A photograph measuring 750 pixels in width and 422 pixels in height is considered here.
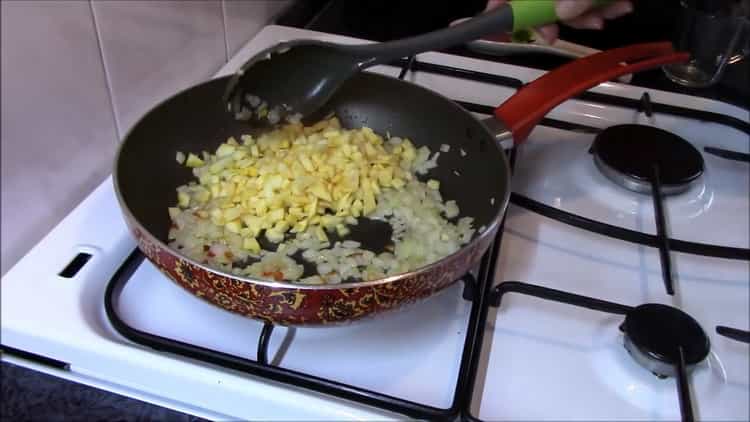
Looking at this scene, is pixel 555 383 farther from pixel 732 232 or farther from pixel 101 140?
pixel 101 140

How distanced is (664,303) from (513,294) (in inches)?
5.3

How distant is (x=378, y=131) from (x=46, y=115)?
0.35 meters

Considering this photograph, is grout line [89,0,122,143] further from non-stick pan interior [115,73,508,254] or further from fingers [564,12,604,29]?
fingers [564,12,604,29]

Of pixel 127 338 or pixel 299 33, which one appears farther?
pixel 299 33

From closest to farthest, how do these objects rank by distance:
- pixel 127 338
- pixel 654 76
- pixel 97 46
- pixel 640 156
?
pixel 127 338 < pixel 97 46 < pixel 640 156 < pixel 654 76

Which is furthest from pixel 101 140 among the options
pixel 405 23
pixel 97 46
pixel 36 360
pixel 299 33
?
pixel 405 23

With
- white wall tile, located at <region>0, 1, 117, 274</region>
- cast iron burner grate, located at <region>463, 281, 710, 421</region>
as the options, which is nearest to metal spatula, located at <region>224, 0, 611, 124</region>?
white wall tile, located at <region>0, 1, 117, 274</region>

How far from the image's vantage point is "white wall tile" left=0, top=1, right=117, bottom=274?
525 mm

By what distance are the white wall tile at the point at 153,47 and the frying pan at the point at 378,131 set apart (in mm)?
46

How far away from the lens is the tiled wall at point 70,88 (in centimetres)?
53

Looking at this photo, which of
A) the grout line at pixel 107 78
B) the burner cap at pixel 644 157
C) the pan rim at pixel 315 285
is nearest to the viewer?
the pan rim at pixel 315 285

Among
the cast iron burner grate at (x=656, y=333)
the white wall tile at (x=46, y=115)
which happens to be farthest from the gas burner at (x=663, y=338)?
the white wall tile at (x=46, y=115)

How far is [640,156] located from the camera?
737 mm

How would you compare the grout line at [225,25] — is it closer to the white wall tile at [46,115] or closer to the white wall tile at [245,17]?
the white wall tile at [245,17]
